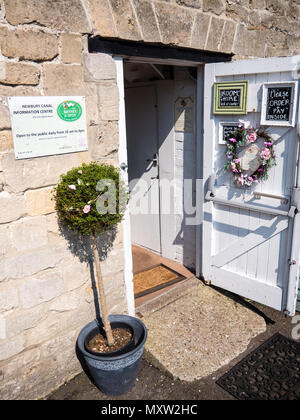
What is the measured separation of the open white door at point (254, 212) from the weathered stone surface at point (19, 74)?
77.1 inches

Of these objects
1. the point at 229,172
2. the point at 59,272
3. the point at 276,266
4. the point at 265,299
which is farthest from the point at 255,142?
the point at 59,272

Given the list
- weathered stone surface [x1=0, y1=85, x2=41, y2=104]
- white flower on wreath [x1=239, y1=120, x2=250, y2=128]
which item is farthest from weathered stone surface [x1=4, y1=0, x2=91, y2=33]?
white flower on wreath [x1=239, y1=120, x2=250, y2=128]

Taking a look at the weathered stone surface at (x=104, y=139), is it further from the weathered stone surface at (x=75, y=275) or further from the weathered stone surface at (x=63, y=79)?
the weathered stone surface at (x=75, y=275)

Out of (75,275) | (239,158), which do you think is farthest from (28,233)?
(239,158)

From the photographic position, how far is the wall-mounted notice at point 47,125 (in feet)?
8.55

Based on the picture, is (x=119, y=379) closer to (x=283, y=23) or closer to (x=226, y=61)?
(x=226, y=61)

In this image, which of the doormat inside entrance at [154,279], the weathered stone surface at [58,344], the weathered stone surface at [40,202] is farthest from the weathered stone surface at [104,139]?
the doormat inside entrance at [154,279]

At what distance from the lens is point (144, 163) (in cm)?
515

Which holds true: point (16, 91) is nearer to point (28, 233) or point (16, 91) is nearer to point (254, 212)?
point (28, 233)

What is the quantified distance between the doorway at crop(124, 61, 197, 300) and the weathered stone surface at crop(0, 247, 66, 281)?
85.0 inches

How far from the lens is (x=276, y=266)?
149 inches

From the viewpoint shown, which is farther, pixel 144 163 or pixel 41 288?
pixel 144 163

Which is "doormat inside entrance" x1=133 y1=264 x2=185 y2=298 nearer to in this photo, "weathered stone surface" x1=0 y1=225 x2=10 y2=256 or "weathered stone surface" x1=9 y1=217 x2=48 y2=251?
"weathered stone surface" x1=9 y1=217 x2=48 y2=251

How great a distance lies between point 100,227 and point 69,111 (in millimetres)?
933
